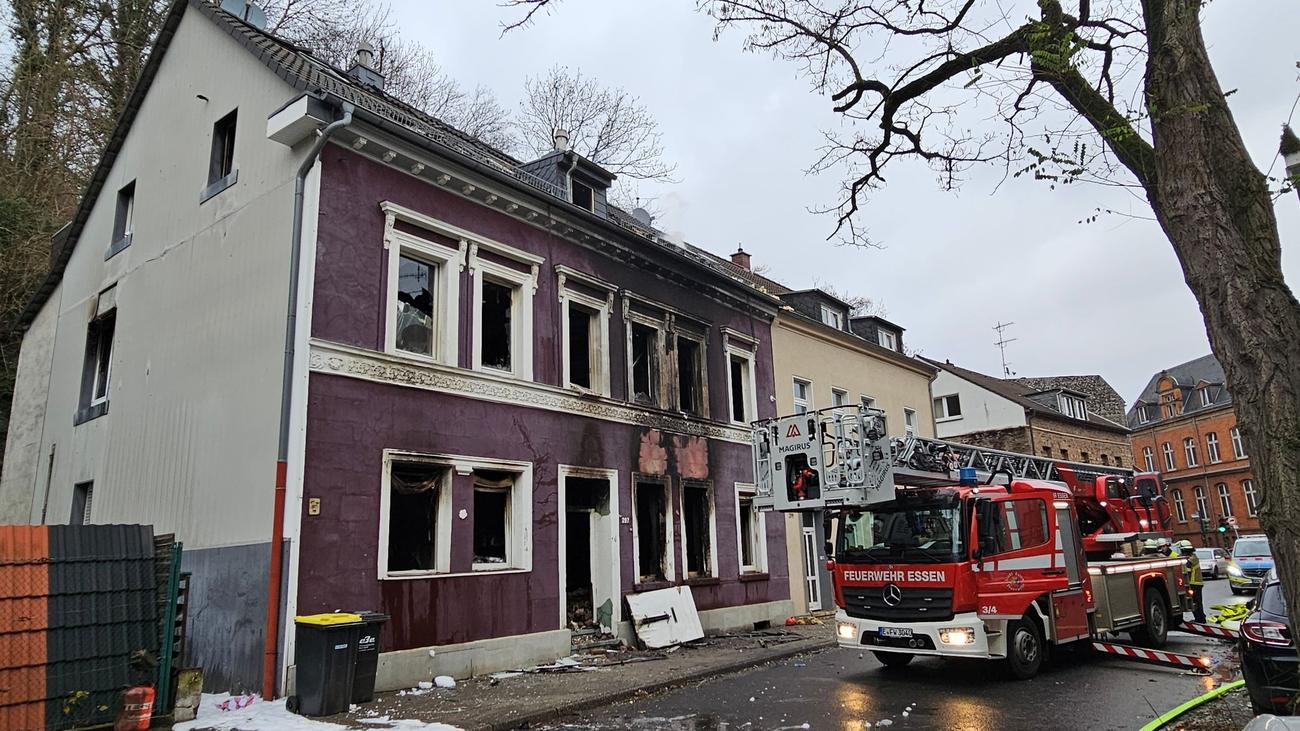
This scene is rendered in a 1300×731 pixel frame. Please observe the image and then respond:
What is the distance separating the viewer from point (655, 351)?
1706 cm

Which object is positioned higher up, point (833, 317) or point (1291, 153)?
point (833, 317)

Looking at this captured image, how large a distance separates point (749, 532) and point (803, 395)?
4869mm

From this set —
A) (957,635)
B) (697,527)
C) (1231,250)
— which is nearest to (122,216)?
(697,527)

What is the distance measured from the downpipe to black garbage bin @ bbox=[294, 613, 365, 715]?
0.72 meters

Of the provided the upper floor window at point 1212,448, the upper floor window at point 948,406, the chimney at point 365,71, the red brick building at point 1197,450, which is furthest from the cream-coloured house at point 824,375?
the upper floor window at point 1212,448

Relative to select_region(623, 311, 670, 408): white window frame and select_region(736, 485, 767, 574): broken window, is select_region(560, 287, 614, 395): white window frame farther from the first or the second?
select_region(736, 485, 767, 574): broken window

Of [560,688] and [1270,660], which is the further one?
[560,688]

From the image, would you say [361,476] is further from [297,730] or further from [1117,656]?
[1117,656]

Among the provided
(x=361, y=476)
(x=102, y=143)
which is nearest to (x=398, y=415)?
(x=361, y=476)

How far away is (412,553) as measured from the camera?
11.7 meters

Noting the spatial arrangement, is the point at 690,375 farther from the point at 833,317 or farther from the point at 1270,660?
the point at 1270,660

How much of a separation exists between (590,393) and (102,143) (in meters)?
16.2

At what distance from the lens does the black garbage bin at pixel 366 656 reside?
9502 mm

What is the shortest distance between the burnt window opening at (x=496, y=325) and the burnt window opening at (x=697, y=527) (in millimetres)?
5168
